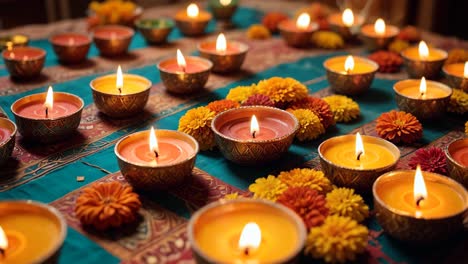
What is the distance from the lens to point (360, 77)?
1643 mm

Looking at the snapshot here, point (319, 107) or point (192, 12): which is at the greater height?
point (192, 12)

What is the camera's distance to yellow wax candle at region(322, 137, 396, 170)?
3.87 ft

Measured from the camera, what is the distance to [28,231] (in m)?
0.92

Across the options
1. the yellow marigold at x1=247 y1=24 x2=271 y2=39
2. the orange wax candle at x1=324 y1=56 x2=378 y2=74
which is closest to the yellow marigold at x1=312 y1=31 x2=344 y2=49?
the yellow marigold at x1=247 y1=24 x2=271 y2=39

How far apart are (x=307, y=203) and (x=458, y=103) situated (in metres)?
0.76

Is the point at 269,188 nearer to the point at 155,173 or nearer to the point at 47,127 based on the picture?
the point at 155,173

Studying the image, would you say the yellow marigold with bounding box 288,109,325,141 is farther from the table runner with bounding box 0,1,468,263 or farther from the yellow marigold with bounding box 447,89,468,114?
the yellow marigold with bounding box 447,89,468,114

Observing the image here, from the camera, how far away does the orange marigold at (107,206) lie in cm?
100

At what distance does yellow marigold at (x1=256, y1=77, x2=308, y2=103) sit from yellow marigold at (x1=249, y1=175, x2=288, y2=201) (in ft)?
1.30

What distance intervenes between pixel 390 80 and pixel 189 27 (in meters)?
0.86

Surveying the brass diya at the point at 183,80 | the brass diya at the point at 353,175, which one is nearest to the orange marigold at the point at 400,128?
the brass diya at the point at 353,175

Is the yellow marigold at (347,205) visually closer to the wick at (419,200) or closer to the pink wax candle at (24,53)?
the wick at (419,200)

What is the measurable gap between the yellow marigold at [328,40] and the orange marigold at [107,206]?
4.26 feet

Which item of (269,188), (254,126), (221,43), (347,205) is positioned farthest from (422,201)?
(221,43)
